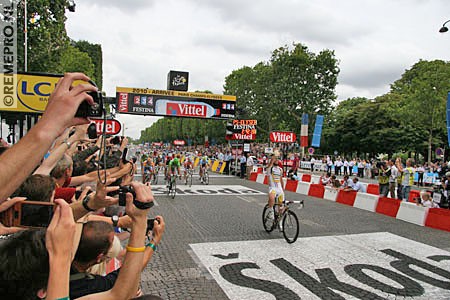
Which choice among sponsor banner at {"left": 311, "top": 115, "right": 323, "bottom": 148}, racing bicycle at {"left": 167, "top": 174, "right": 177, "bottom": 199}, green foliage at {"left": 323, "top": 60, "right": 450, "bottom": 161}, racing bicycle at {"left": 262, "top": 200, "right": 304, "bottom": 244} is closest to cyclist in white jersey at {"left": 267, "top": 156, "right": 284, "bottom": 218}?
racing bicycle at {"left": 262, "top": 200, "right": 304, "bottom": 244}

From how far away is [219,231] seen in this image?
776 centimetres

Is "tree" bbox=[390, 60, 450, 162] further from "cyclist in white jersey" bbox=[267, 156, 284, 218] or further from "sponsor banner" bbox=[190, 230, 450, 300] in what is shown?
"cyclist in white jersey" bbox=[267, 156, 284, 218]

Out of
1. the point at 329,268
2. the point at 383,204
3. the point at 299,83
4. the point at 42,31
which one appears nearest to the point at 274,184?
the point at 329,268

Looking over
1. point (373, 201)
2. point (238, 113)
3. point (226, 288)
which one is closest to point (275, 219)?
point (226, 288)

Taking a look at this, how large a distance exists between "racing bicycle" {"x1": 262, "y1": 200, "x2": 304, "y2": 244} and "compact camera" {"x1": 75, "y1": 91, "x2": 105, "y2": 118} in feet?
18.6

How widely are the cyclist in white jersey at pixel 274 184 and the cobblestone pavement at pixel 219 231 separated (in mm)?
804

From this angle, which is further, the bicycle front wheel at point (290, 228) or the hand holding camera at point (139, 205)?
the bicycle front wheel at point (290, 228)

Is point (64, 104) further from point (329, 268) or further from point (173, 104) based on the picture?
point (173, 104)

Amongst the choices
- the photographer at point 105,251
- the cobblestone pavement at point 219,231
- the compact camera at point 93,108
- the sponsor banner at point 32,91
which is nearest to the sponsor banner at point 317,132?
the cobblestone pavement at point 219,231

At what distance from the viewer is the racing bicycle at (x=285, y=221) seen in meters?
→ 6.99

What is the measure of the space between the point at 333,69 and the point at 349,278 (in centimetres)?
3869

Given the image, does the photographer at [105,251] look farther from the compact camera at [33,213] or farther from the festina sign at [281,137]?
the festina sign at [281,137]

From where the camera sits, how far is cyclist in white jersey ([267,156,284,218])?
7.85 meters

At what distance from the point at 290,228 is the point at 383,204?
5277 mm
